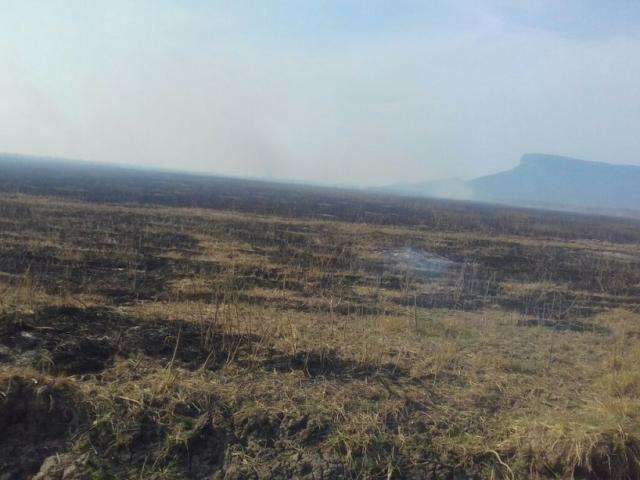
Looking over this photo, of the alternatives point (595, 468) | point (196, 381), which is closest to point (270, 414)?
point (196, 381)

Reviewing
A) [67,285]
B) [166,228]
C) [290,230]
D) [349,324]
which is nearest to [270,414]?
[349,324]

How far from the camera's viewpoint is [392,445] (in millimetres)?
4238

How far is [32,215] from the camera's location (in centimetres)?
2019

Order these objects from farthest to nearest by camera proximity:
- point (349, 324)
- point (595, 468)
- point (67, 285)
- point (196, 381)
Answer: point (67, 285) → point (349, 324) → point (196, 381) → point (595, 468)

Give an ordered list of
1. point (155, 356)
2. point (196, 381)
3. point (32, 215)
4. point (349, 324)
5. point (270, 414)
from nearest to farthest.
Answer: point (270, 414) < point (196, 381) < point (155, 356) < point (349, 324) < point (32, 215)

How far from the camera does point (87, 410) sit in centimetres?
429

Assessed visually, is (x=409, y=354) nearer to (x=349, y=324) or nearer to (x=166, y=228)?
(x=349, y=324)

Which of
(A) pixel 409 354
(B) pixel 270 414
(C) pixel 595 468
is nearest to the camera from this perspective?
(C) pixel 595 468

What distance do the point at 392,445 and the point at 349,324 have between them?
11.7 feet

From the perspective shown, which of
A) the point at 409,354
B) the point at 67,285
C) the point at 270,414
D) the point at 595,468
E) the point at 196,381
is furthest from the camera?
the point at 67,285

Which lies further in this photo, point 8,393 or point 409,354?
point 409,354

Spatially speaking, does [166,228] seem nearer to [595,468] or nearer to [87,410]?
[87,410]

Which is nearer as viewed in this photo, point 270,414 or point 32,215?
point 270,414

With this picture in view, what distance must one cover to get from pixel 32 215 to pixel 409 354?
19.3 meters
